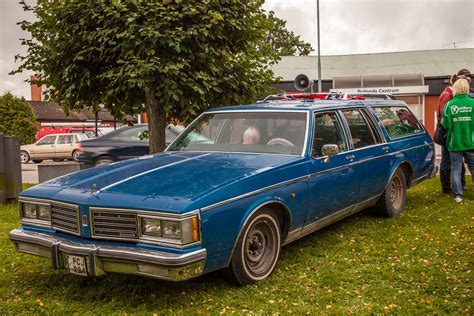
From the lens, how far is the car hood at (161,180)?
373 centimetres

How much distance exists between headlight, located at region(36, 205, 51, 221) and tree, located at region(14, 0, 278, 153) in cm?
273

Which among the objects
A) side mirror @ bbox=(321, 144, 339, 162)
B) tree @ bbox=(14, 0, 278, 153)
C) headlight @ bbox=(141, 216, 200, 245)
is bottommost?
headlight @ bbox=(141, 216, 200, 245)

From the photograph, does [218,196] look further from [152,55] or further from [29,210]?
[152,55]

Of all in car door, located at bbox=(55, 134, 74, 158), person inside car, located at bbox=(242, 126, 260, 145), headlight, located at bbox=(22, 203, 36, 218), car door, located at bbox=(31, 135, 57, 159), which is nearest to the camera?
headlight, located at bbox=(22, 203, 36, 218)

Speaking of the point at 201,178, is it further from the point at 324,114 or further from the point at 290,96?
the point at 290,96

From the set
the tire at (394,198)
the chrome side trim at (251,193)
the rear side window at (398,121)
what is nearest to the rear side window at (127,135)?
the rear side window at (398,121)

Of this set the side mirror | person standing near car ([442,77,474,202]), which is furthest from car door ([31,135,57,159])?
the side mirror

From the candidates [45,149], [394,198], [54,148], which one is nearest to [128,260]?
[394,198]

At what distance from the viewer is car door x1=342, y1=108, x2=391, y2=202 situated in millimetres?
5820

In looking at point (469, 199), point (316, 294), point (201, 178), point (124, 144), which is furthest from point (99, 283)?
point (124, 144)

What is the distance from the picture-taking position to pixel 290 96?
7535mm

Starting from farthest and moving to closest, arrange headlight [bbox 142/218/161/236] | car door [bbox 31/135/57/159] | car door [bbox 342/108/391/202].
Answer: car door [bbox 31/135/57/159]
car door [bbox 342/108/391/202]
headlight [bbox 142/218/161/236]

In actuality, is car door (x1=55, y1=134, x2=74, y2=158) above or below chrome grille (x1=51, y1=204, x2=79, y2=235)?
below

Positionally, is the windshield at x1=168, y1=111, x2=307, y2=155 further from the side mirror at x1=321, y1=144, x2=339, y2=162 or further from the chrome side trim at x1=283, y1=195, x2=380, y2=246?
the chrome side trim at x1=283, y1=195, x2=380, y2=246
